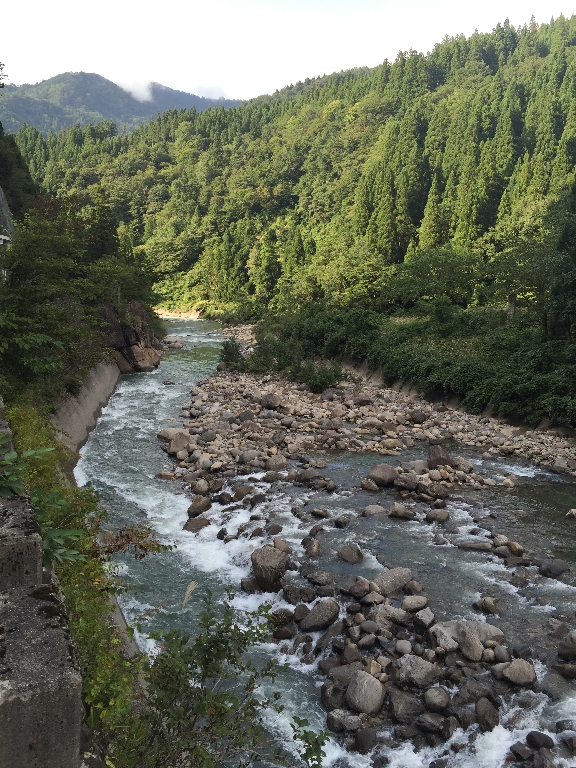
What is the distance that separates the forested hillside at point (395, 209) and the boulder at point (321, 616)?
1220cm

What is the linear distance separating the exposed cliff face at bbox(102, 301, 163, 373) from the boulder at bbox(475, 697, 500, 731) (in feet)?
77.3

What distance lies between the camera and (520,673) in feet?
21.7

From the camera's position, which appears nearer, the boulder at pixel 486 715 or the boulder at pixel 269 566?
the boulder at pixel 486 715

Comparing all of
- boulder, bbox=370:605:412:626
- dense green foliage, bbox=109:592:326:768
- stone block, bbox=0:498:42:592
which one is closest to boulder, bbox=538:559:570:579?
boulder, bbox=370:605:412:626

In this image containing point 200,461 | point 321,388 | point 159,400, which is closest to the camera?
point 200,461

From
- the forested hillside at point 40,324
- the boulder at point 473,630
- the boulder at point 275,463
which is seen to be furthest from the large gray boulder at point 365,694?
the forested hillside at point 40,324

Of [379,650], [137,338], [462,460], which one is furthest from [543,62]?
[379,650]

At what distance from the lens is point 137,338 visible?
95.1 ft

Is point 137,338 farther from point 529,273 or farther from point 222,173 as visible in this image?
point 222,173

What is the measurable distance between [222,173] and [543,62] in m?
66.8

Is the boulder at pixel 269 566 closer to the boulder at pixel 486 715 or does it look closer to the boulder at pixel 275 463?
the boulder at pixel 486 715

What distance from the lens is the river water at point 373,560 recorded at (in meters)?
6.16

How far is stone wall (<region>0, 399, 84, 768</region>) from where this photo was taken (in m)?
2.36

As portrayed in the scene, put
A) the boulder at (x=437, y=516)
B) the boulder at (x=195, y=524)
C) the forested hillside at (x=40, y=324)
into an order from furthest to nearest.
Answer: the forested hillside at (x=40, y=324) < the boulder at (x=437, y=516) < the boulder at (x=195, y=524)
